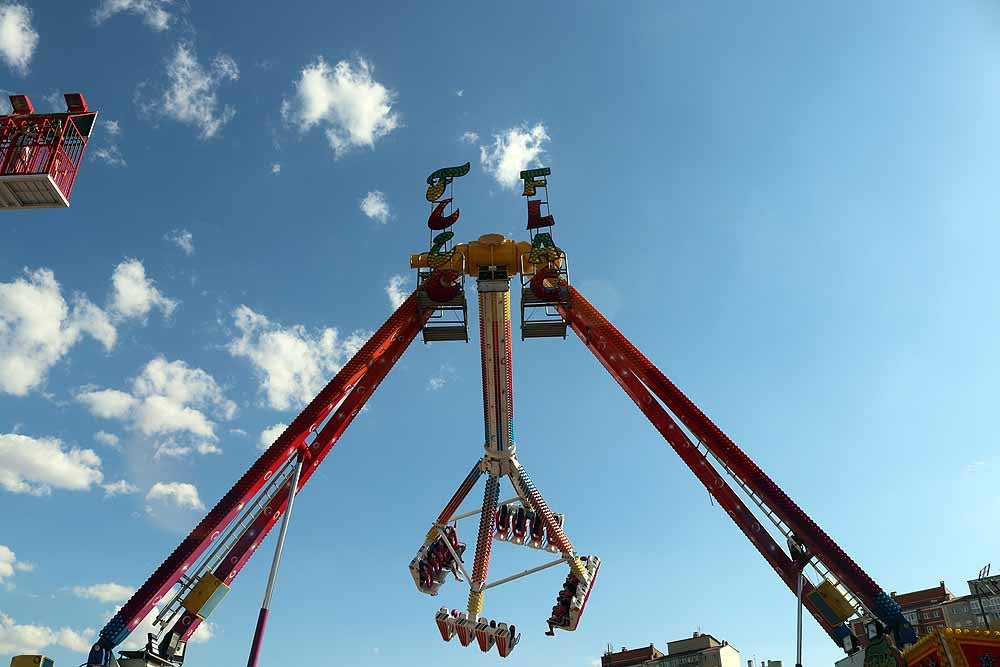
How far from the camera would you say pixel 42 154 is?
2239cm

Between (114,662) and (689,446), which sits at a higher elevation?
→ (689,446)

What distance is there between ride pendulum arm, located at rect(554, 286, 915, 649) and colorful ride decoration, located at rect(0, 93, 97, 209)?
65.7ft

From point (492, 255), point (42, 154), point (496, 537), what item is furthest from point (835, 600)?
point (42, 154)

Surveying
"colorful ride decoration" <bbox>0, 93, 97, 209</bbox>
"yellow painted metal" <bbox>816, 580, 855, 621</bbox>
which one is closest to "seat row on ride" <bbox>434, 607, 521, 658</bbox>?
"yellow painted metal" <bbox>816, 580, 855, 621</bbox>

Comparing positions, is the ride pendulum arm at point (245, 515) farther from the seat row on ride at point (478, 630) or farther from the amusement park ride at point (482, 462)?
the seat row on ride at point (478, 630)

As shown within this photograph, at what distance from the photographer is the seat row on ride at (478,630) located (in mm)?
35125

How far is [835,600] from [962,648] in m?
4.89

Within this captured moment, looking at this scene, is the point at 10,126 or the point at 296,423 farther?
the point at 296,423

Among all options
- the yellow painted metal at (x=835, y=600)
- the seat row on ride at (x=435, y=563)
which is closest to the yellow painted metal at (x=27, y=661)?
the seat row on ride at (x=435, y=563)

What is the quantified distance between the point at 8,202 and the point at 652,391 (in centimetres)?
2461

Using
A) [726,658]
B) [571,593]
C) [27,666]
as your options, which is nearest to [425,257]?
[571,593]

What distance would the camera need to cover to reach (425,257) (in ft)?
107

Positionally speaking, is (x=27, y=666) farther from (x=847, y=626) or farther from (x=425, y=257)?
(x=847, y=626)

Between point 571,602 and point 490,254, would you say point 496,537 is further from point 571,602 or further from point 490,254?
point 490,254
